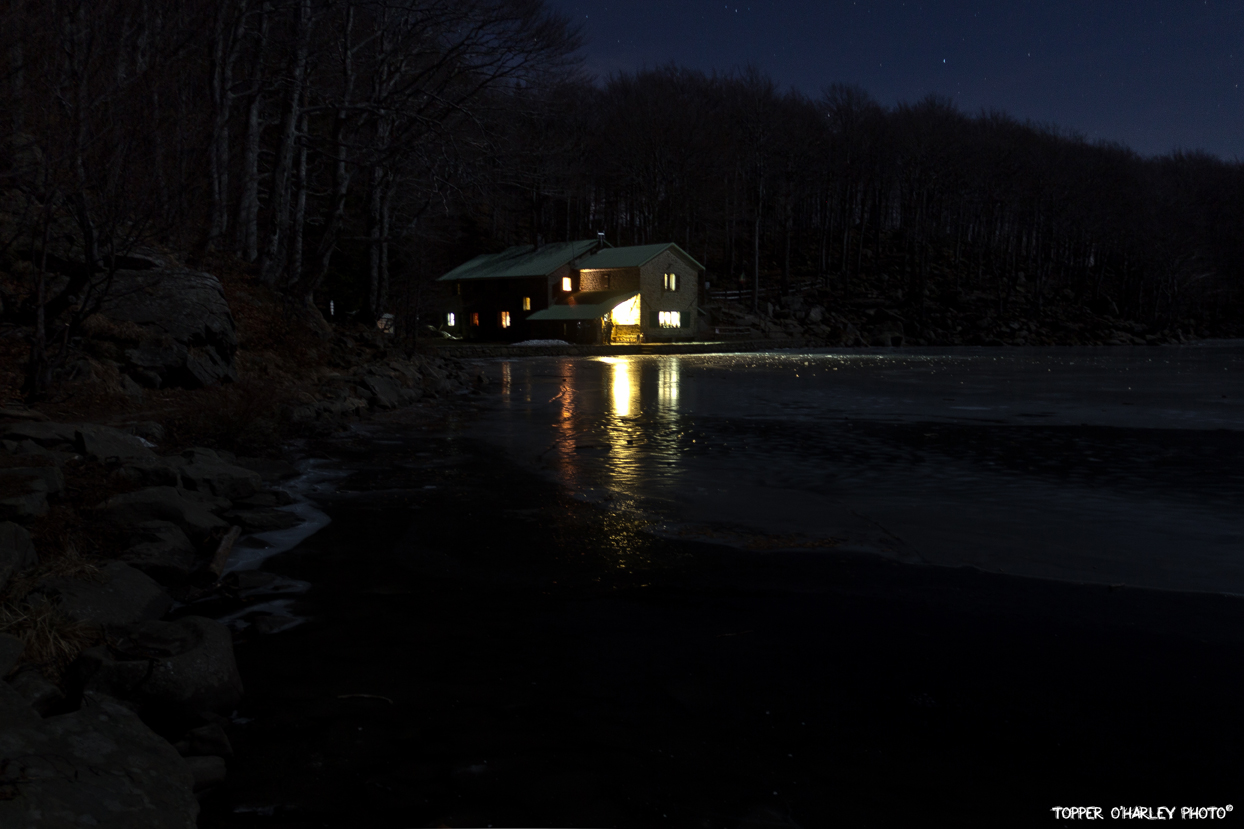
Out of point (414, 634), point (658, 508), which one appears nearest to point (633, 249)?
point (658, 508)

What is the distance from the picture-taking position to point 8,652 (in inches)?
168

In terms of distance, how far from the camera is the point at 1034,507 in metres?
9.82

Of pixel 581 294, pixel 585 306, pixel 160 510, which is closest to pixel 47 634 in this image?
pixel 160 510

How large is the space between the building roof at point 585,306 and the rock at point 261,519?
51.0 metres

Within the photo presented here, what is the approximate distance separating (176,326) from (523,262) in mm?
51302

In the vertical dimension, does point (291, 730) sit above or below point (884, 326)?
below

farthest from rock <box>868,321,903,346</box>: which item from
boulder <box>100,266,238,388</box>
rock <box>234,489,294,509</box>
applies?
rock <box>234,489,294,509</box>

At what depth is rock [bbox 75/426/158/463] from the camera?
29.0 ft

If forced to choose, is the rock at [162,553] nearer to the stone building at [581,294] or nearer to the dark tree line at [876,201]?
the stone building at [581,294]

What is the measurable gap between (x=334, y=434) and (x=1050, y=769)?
1309 cm

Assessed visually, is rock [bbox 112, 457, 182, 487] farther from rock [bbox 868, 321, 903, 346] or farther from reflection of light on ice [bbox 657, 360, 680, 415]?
rock [bbox 868, 321, 903, 346]

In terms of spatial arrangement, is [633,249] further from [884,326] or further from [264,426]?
[264,426]

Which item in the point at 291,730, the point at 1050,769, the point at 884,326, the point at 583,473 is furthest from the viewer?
the point at 884,326

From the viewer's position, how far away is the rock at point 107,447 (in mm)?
8844
